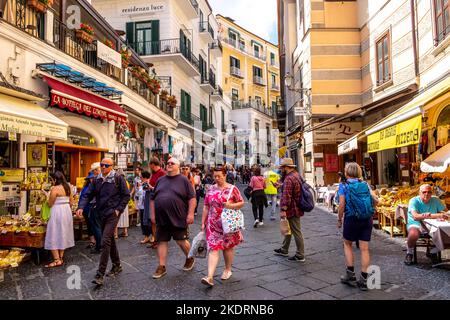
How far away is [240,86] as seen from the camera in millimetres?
44250

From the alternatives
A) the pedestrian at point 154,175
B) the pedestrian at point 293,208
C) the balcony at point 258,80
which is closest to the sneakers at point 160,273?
the pedestrian at point 154,175

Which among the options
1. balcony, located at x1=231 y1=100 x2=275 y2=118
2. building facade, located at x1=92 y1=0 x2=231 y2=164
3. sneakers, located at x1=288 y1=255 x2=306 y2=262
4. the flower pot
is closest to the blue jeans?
sneakers, located at x1=288 y1=255 x2=306 y2=262

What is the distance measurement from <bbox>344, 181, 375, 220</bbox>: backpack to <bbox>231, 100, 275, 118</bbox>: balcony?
38.4 m

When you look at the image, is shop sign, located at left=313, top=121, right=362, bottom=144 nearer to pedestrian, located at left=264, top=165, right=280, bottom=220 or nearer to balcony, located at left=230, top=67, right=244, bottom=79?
pedestrian, located at left=264, top=165, right=280, bottom=220

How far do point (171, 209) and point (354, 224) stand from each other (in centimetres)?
238

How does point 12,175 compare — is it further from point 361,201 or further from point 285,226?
point 361,201

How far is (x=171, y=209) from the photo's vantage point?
505 centimetres

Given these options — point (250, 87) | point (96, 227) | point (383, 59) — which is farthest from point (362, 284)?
point (250, 87)

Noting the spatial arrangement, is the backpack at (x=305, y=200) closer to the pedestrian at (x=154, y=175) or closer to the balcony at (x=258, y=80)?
the pedestrian at (x=154, y=175)

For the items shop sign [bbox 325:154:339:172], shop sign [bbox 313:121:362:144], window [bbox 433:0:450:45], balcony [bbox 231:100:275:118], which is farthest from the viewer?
balcony [bbox 231:100:275:118]

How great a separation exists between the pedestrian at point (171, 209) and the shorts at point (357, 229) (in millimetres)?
2050

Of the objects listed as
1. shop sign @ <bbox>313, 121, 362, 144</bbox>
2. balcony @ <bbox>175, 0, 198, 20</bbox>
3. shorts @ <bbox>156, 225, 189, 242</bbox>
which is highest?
balcony @ <bbox>175, 0, 198, 20</bbox>

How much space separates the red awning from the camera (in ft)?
27.8
